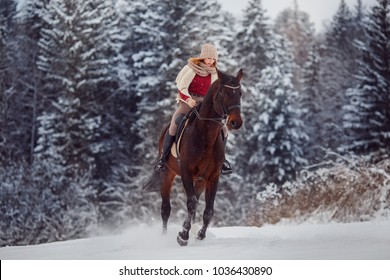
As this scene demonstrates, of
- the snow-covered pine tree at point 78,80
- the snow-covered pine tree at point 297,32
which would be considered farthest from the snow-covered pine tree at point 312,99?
the snow-covered pine tree at point 78,80

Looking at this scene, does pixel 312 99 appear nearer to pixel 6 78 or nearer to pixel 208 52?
pixel 6 78

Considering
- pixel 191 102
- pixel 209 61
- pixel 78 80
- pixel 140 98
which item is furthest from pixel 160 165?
pixel 140 98

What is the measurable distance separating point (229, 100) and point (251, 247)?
5.42 feet

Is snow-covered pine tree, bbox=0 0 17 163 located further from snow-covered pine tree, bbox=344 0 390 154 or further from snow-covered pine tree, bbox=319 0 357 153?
snow-covered pine tree, bbox=319 0 357 153

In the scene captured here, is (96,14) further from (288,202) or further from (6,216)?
(288,202)

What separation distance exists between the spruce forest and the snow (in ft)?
41.4

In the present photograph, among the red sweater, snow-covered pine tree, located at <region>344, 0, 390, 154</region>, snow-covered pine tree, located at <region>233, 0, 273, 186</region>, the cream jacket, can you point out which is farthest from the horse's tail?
snow-covered pine tree, located at <region>233, 0, 273, 186</region>

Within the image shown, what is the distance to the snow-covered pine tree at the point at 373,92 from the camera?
25.9m

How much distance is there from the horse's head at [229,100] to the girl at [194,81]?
0.93 m

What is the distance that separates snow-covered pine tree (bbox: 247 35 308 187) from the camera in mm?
30406

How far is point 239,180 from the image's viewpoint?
2891 cm

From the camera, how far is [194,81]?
801 centimetres
